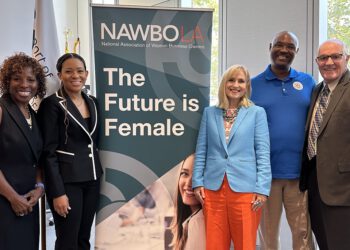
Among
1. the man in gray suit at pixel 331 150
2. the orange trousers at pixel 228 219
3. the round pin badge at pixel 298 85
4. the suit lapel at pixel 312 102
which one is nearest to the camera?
the man in gray suit at pixel 331 150

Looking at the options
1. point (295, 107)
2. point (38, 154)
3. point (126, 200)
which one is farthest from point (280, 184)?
point (38, 154)

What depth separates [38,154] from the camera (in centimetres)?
196

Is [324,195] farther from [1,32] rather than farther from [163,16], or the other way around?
[1,32]

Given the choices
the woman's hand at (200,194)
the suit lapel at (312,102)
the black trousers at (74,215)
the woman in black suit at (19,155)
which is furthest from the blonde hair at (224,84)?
the woman in black suit at (19,155)

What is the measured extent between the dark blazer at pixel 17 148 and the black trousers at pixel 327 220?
65.3 inches

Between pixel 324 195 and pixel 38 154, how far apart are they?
165 centimetres

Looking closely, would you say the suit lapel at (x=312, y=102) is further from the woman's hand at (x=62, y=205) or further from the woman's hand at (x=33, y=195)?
the woman's hand at (x=33, y=195)

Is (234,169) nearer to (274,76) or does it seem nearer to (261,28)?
(274,76)

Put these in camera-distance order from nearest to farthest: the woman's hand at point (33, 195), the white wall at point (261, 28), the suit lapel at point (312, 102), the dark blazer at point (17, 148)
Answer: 1. the dark blazer at point (17, 148)
2. the woman's hand at point (33, 195)
3. the suit lapel at point (312, 102)
4. the white wall at point (261, 28)

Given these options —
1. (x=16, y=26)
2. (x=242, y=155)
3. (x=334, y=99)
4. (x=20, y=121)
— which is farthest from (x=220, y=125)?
(x=16, y=26)

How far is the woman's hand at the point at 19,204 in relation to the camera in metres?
1.81

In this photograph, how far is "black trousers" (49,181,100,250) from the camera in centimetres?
209

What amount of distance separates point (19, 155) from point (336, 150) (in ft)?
5.63

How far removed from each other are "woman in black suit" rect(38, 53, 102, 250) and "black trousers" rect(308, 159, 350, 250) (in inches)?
53.4
